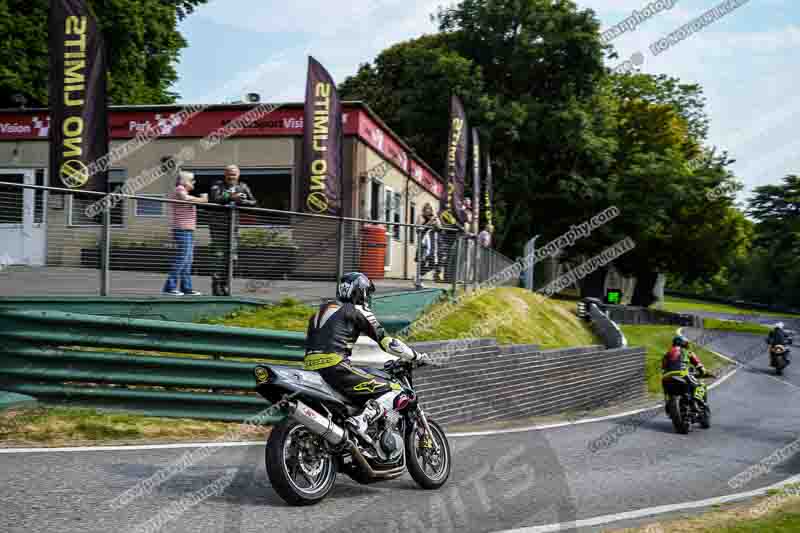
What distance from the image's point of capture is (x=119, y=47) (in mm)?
30812

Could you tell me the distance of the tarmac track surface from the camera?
5.26 metres

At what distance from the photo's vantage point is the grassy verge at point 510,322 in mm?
14559

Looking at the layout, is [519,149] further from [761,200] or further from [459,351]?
[761,200]

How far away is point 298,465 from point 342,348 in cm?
104

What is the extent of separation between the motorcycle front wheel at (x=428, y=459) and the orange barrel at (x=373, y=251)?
228 inches

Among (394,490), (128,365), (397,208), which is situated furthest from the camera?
(397,208)

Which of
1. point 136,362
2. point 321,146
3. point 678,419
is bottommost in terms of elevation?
point 678,419

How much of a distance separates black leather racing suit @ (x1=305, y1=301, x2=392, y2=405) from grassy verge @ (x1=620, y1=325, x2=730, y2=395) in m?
17.5

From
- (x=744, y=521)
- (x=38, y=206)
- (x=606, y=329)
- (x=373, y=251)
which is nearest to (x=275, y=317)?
(x=373, y=251)

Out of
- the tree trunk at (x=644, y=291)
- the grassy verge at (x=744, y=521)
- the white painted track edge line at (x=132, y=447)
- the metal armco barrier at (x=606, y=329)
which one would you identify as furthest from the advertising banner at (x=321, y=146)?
the tree trunk at (x=644, y=291)

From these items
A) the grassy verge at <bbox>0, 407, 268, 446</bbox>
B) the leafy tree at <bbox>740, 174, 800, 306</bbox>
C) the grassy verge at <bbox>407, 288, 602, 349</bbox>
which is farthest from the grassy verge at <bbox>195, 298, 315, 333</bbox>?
the leafy tree at <bbox>740, 174, 800, 306</bbox>

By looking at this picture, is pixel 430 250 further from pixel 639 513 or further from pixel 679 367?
pixel 639 513

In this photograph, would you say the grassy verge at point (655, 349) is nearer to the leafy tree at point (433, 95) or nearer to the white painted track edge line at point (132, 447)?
the leafy tree at point (433, 95)

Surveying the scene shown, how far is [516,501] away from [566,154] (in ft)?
111
